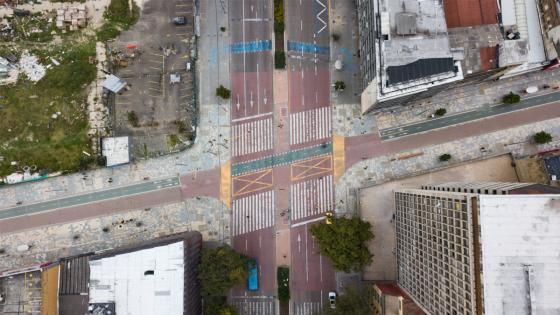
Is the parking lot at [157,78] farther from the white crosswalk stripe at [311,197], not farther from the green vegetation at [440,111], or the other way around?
the green vegetation at [440,111]

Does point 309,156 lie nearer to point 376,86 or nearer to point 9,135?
point 376,86

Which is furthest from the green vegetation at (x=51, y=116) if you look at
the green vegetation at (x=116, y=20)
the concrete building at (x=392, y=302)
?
the concrete building at (x=392, y=302)

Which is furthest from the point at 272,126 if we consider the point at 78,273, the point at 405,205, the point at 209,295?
the point at 78,273

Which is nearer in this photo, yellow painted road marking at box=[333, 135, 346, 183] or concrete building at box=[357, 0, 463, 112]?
concrete building at box=[357, 0, 463, 112]

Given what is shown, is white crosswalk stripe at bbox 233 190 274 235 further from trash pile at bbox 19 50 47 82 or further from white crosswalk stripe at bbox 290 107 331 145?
trash pile at bbox 19 50 47 82

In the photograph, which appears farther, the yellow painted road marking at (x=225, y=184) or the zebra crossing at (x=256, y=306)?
the yellow painted road marking at (x=225, y=184)

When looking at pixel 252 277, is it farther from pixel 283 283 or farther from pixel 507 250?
pixel 507 250

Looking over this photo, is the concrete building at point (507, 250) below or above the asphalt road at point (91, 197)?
below

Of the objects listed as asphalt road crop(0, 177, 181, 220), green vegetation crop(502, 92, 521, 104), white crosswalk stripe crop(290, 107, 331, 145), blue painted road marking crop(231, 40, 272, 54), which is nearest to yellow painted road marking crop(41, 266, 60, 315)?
asphalt road crop(0, 177, 181, 220)
